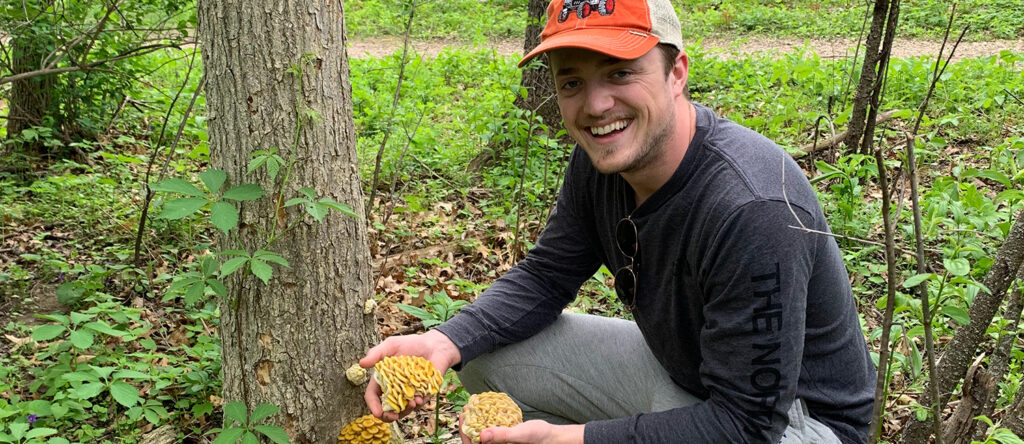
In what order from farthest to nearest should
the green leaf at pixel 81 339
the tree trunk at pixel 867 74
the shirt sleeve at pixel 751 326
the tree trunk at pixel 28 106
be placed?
the tree trunk at pixel 28 106 → the tree trunk at pixel 867 74 → the green leaf at pixel 81 339 → the shirt sleeve at pixel 751 326

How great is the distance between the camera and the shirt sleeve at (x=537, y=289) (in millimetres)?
2691

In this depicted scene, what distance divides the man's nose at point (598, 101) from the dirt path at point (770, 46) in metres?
8.03

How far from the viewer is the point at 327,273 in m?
2.47

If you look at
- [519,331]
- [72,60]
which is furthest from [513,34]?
[519,331]

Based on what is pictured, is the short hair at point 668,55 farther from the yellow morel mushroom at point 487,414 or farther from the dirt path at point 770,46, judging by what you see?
the dirt path at point 770,46

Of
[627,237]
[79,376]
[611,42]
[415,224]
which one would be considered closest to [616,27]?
[611,42]

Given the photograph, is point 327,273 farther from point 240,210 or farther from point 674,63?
point 674,63

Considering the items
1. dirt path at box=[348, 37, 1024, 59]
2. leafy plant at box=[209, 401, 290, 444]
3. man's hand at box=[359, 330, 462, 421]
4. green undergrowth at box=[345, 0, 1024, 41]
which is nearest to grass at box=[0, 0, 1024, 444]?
leafy plant at box=[209, 401, 290, 444]

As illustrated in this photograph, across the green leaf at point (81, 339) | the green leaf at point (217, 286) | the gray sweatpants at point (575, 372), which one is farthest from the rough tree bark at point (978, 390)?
the green leaf at point (81, 339)

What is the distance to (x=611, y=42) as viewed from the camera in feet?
6.78

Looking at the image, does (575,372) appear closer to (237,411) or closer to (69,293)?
(237,411)

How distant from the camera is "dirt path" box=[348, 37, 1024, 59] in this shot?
10773mm

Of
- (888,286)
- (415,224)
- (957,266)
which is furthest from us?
(415,224)

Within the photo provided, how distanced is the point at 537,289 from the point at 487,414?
2.09 ft
